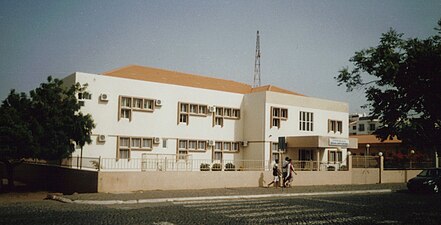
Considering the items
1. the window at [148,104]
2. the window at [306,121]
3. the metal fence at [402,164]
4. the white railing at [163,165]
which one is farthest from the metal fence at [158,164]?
the window at [306,121]

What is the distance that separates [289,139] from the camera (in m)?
32.8

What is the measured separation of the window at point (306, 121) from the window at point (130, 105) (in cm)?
1341

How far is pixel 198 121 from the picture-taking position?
30250 millimetres

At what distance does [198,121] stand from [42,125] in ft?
39.2

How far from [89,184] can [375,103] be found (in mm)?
16860

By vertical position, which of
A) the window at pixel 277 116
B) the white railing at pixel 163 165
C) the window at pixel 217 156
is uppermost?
the window at pixel 277 116

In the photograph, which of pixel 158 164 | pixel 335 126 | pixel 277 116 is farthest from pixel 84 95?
pixel 335 126

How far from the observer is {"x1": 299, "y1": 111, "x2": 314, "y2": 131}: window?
113 feet

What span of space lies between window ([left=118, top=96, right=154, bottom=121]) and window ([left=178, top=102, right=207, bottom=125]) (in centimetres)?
248

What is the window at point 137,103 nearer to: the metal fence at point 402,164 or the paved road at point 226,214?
the paved road at point 226,214

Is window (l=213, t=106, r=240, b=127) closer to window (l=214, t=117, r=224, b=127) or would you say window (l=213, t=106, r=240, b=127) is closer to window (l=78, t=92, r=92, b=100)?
window (l=214, t=117, r=224, b=127)

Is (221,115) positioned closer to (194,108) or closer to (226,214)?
(194,108)

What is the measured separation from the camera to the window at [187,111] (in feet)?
96.7

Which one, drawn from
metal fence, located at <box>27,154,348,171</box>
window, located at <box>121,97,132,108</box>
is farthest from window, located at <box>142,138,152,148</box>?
window, located at <box>121,97,132,108</box>
